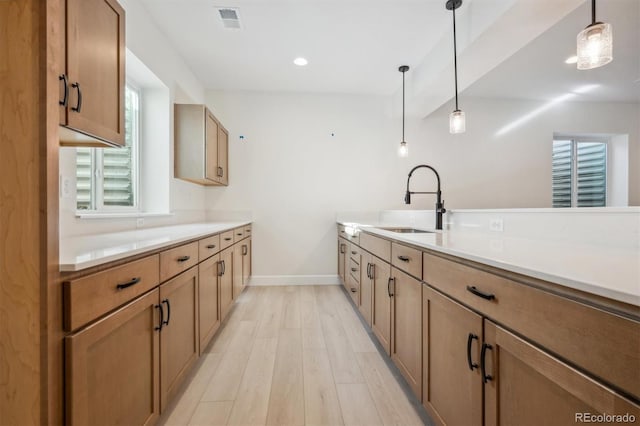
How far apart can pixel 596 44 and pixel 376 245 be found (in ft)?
5.03

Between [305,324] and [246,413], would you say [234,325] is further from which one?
[246,413]

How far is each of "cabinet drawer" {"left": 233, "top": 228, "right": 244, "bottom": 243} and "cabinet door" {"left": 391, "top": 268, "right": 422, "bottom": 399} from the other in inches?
66.7

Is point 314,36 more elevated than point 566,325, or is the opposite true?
point 314,36

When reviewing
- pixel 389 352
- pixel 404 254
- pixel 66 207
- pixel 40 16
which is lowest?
pixel 389 352

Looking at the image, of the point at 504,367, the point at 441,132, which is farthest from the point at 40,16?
the point at 441,132

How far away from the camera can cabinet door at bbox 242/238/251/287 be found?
11.0 feet

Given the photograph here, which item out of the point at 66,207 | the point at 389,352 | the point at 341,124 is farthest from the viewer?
the point at 341,124

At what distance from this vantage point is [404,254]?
5.28 feet

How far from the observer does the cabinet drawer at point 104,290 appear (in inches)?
31.9

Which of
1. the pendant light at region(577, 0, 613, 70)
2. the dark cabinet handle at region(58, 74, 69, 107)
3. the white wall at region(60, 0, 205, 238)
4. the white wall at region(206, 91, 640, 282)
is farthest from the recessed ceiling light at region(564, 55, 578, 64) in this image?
the dark cabinet handle at region(58, 74, 69, 107)

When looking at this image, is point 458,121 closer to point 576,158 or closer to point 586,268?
point 586,268

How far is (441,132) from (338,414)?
3749 mm

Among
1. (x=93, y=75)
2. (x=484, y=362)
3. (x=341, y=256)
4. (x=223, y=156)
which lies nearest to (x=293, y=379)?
(x=484, y=362)

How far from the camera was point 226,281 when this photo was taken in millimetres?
2535
